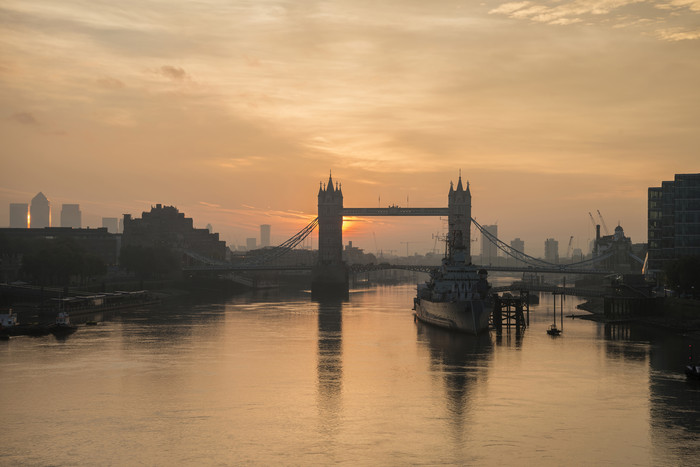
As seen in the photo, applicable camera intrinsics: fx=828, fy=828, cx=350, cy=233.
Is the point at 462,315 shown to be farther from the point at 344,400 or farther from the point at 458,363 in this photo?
the point at 344,400

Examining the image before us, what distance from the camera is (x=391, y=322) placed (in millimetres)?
112188

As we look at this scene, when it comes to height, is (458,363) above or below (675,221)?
below

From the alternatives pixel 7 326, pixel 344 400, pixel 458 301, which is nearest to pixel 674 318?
pixel 458 301

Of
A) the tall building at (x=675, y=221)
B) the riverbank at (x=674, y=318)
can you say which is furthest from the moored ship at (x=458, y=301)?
the tall building at (x=675, y=221)

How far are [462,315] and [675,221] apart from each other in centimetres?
4501

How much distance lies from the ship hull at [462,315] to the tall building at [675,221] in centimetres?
3986

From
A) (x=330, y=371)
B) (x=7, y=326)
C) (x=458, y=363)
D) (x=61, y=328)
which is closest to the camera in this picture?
(x=330, y=371)

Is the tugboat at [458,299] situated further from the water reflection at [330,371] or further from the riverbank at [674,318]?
the riverbank at [674,318]

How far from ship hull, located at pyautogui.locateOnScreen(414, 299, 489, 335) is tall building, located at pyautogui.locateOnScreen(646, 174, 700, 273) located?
39.9 metres

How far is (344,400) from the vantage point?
2026 inches

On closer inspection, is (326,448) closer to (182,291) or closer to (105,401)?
(105,401)

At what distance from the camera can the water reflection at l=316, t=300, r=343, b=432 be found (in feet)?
155

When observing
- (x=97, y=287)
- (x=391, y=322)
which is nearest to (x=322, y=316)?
(x=391, y=322)

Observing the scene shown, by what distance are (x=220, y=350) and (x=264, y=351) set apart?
400 cm
